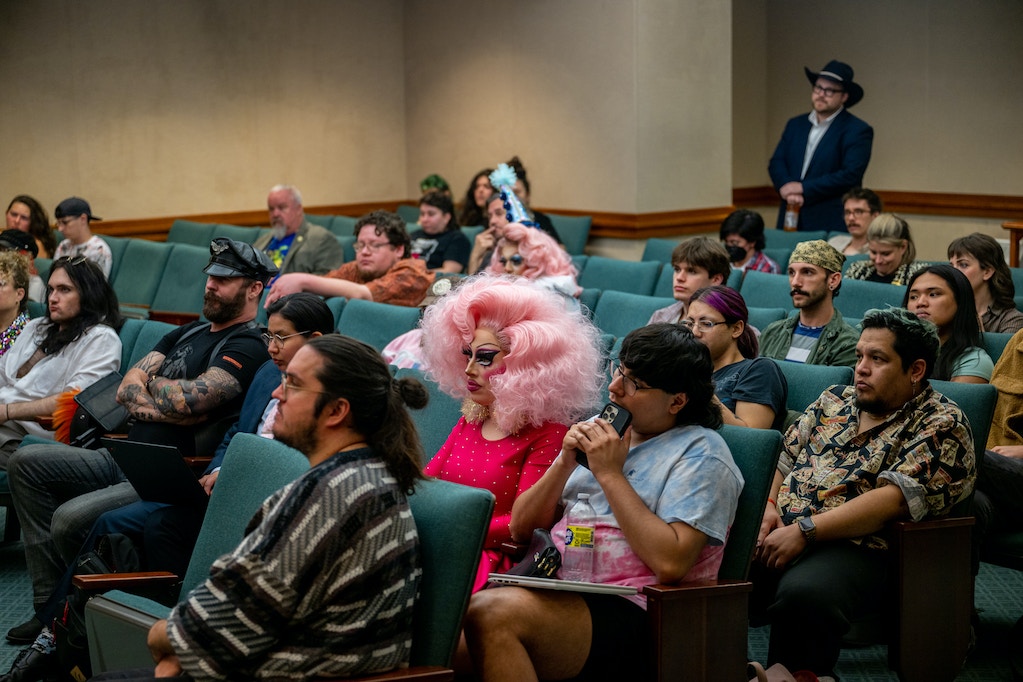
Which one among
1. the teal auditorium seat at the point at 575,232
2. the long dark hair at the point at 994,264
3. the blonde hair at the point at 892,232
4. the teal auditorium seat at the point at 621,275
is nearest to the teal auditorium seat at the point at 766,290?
the blonde hair at the point at 892,232

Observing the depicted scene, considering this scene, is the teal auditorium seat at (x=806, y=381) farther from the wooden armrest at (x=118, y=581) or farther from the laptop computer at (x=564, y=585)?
the wooden armrest at (x=118, y=581)

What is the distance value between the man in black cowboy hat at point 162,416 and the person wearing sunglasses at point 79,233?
3.56m

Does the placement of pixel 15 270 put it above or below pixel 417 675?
above

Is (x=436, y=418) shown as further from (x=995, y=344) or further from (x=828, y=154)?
(x=828, y=154)

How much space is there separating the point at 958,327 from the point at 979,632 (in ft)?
2.91

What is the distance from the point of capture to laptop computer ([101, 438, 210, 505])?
2.84 m

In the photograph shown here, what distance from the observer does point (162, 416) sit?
337 centimetres

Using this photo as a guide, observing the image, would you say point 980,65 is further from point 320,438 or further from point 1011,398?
point 320,438

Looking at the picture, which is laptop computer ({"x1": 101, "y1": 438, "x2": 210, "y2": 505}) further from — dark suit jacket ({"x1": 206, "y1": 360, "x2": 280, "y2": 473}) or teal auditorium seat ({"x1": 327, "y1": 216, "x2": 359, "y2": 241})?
teal auditorium seat ({"x1": 327, "y1": 216, "x2": 359, "y2": 241})

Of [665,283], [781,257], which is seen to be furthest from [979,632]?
[781,257]

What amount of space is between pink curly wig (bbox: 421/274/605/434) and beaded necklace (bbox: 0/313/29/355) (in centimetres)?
213

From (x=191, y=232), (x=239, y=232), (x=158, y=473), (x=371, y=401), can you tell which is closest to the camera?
(x=371, y=401)

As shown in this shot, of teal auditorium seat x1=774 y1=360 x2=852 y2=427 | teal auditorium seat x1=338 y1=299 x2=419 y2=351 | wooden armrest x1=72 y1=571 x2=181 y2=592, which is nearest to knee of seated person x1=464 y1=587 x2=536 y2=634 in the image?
wooden armrest x1=72 y1=571 x2=181 y2=592

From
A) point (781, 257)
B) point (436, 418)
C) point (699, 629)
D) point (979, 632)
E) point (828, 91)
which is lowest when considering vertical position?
point (979, 632)
